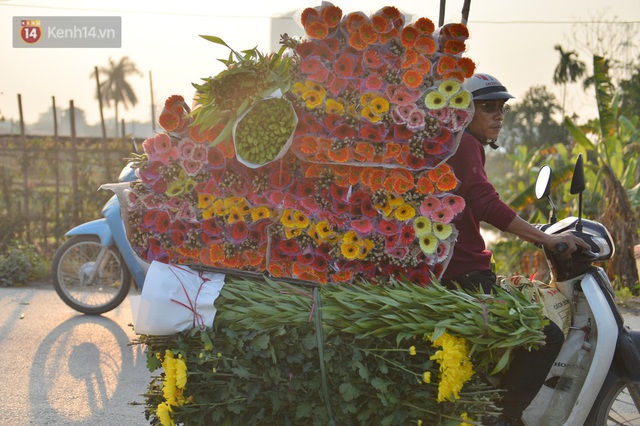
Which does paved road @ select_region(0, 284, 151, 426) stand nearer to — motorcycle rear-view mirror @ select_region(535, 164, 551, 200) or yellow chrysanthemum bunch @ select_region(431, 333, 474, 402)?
yellow chrysanthemum bunch @ select_region(431, 333, 474, 402)

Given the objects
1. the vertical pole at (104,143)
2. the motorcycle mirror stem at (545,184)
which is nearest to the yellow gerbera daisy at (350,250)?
the motorcycle mirror stem at (545,184)

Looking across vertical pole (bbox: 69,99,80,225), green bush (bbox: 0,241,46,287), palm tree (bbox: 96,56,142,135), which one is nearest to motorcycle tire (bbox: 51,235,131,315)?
green bush (bbox: 0,241,46,287)

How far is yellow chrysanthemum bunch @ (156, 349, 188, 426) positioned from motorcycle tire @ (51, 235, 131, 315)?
3907 millimetres

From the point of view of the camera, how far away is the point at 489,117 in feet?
10.8

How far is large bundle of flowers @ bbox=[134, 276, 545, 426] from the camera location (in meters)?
2.70

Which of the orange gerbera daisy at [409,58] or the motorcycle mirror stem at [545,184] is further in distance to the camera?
the motorcycle mirror stem at [545,184]

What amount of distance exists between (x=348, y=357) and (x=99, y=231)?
4.52 m

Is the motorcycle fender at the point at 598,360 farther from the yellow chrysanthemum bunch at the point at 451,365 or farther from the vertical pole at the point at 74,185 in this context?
the vertical pole at the point at 74,185

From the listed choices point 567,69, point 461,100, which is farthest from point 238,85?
point 567,69

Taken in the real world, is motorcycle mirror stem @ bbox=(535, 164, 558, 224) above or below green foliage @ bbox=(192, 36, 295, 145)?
below

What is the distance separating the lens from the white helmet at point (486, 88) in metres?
3.21

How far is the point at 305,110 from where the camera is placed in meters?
2.88

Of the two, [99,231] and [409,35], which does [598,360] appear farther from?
[99,231]

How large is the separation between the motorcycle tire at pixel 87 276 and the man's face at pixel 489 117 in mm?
4186
